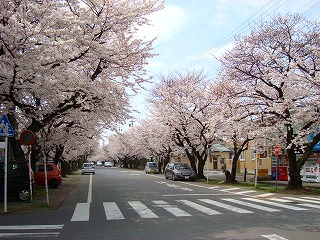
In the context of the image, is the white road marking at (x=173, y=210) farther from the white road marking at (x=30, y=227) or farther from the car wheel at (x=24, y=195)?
the car wheel at (x=24, y=195)

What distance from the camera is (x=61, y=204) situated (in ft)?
46.2

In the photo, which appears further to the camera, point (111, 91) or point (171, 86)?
point (171, 86)

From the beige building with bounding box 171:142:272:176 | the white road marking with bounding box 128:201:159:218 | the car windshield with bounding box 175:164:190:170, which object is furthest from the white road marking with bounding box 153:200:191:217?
the car windshield with bounding box 175:164:190:170

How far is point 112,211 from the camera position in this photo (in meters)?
11.8

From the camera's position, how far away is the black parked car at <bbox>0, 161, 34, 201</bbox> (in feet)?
46.6

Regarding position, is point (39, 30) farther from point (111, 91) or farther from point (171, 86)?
point (171, 86)

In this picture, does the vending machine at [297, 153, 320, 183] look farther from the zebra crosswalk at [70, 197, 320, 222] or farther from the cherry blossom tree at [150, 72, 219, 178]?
the zebra crosswalk at [70, 197, 320, 222]

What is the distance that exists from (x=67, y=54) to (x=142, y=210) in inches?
233

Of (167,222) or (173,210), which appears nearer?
(167,222)

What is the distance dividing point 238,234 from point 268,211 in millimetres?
4320

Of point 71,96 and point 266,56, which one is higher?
point 266,56

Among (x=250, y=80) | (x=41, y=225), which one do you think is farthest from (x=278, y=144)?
(x=41, y=225)

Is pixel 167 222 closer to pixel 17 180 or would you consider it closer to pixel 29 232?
pixel 29 232

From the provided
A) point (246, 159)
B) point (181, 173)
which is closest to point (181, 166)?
point (181, 173)
